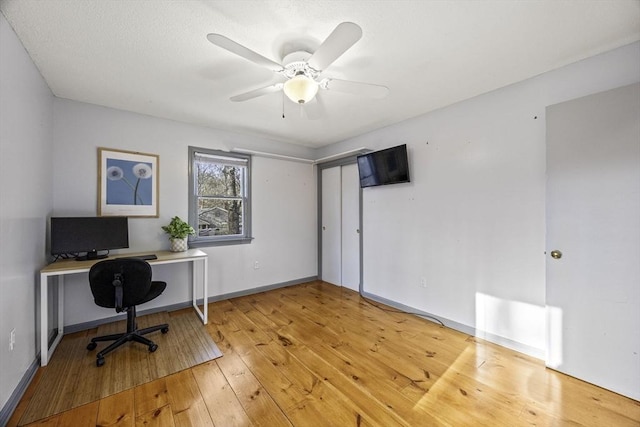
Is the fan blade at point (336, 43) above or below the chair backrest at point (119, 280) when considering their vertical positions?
above

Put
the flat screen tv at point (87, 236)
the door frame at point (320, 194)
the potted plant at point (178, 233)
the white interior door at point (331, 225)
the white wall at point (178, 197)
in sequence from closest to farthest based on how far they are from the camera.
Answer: the flat screen tv at point (87, 236)
the white wall at point (178, 197)
the potted plant at point (178, 233)
the door frame at point (320, 194)
the white interior door at point (331, 225)

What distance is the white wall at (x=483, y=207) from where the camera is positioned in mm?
2188

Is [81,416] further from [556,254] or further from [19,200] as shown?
[556,254]

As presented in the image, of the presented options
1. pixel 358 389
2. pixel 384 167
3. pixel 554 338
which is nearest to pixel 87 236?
pixel 358 389

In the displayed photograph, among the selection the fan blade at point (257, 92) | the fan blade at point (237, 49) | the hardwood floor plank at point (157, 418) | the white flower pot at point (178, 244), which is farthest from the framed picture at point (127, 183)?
the fan blade at point (237, 49)

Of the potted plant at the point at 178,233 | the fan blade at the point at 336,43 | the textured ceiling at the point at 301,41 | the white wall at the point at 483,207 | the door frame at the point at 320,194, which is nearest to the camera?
the fan blade at the point at 336,43

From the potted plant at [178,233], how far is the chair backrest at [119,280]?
0.88 meters

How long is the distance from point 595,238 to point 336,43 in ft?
7.43

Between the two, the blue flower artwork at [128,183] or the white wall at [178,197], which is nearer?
the white wall at [178,197]

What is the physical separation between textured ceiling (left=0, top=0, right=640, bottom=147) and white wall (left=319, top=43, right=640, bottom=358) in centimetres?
21

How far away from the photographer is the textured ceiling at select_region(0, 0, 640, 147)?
1.48m

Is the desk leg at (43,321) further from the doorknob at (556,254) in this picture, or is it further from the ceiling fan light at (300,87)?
the doorknob at (556,254)

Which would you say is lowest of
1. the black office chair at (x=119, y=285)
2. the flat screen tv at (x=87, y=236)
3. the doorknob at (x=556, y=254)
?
the black office chair at (x=119, y=285)

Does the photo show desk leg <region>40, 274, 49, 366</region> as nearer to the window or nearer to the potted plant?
the potted plant
